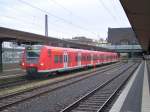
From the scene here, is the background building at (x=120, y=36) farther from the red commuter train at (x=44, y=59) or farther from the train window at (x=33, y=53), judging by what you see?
the train window at (x=33, y=53)

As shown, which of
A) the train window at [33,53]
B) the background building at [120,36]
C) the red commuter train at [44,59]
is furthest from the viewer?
the background building at [120,36]

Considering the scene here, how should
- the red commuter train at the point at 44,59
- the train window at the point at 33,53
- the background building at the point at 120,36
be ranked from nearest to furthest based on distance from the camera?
the red commuter train at the point at 44,59
the train window at the point at 33,53
the background building at the point at 120,36

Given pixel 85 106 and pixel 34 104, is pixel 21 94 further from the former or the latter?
pixel 85 106

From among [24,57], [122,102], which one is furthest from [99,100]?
[24,57]

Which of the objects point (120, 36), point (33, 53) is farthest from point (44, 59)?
point (120, 36)

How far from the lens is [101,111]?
481 inches

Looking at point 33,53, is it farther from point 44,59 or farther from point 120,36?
point 120,36

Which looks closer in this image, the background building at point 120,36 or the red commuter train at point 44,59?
the red commuter train at point 44,59

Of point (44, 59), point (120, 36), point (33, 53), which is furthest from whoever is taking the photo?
point (120, 36)

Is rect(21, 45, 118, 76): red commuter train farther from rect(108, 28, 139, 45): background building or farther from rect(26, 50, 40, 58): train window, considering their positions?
rect(108, 28, 139, 45): background building

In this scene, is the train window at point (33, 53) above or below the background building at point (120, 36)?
below

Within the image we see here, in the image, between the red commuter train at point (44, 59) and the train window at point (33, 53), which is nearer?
the red commuter train at point (44, 59)

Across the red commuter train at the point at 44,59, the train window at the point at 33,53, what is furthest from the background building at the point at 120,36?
the train window at the point at 33,53

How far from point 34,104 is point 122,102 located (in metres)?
3.87
